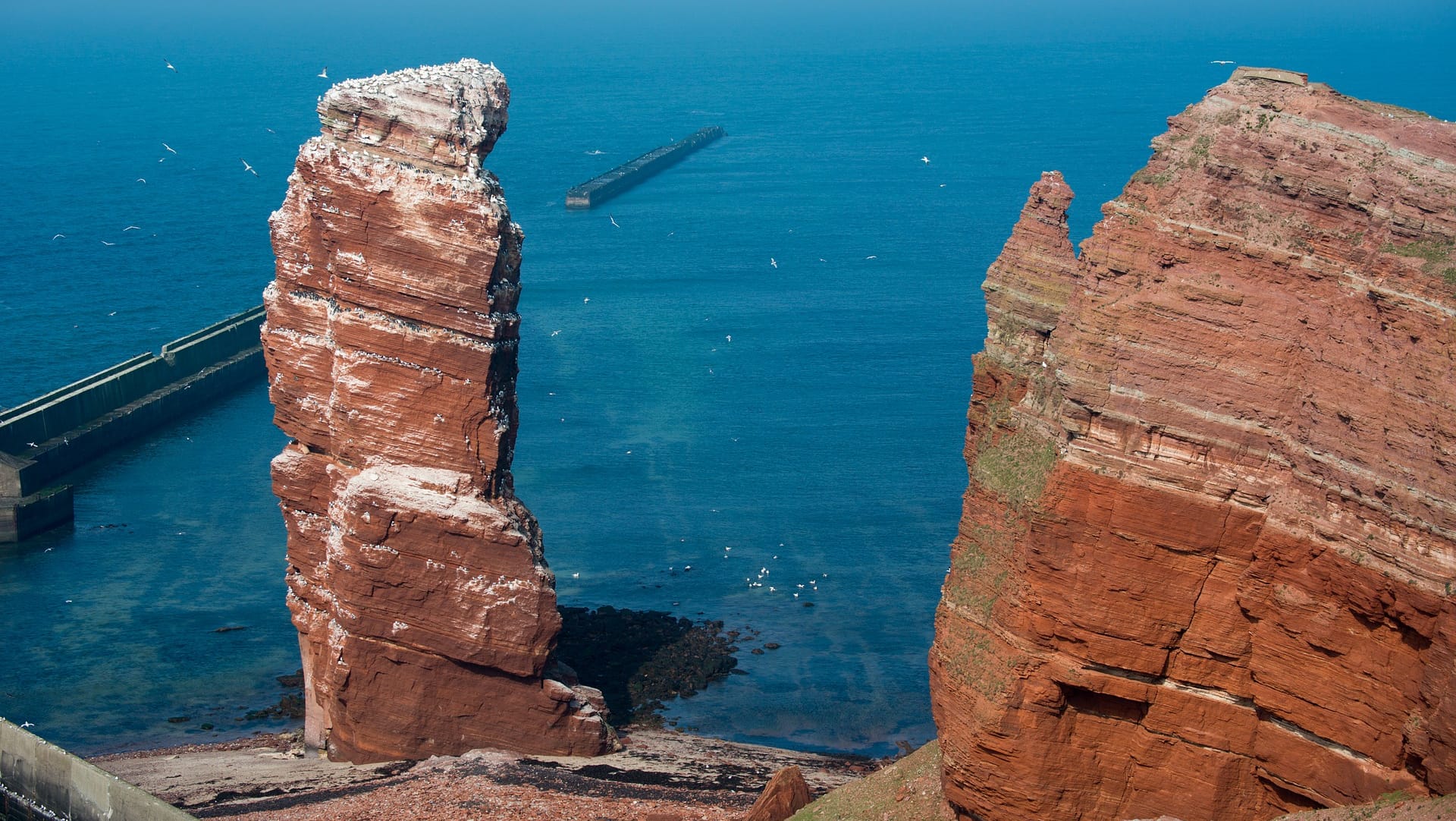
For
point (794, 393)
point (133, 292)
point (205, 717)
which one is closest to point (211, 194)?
point (133, 292)

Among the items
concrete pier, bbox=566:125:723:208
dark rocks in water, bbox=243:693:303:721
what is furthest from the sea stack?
concrete pier, bbox=566:125:723:208

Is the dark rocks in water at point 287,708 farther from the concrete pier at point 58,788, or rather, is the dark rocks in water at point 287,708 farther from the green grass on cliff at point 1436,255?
the green grass on cliff at point 1436,255

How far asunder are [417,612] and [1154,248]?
62.2ft

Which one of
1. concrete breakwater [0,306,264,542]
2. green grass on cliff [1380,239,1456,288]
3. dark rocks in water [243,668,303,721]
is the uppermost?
green grass on cliff [1380,239,1456,288]

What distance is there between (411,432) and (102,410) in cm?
4420

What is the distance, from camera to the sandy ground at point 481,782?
102 ft

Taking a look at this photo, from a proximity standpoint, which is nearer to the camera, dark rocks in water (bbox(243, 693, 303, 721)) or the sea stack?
the sea stack

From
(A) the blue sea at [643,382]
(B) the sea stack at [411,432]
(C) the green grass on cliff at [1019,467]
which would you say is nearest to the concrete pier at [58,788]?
(B) the sea stack at [411,432]

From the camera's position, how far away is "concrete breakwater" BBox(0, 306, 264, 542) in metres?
59.1

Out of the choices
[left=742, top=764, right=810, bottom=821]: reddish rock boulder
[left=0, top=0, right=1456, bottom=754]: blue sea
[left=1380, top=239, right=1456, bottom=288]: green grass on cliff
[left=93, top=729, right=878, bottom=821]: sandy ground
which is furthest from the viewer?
[left=0, top=0, right=1456, bottom=754]: blue sea

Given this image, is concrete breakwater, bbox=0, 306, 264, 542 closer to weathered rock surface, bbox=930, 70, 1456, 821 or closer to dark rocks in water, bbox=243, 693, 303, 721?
dark rocks in water, bbox=243, 693, 303, 721

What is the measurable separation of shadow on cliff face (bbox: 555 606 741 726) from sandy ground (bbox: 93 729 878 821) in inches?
155

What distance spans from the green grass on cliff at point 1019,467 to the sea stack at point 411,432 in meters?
12.4

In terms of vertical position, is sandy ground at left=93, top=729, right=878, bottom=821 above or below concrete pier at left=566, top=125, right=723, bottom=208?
below
